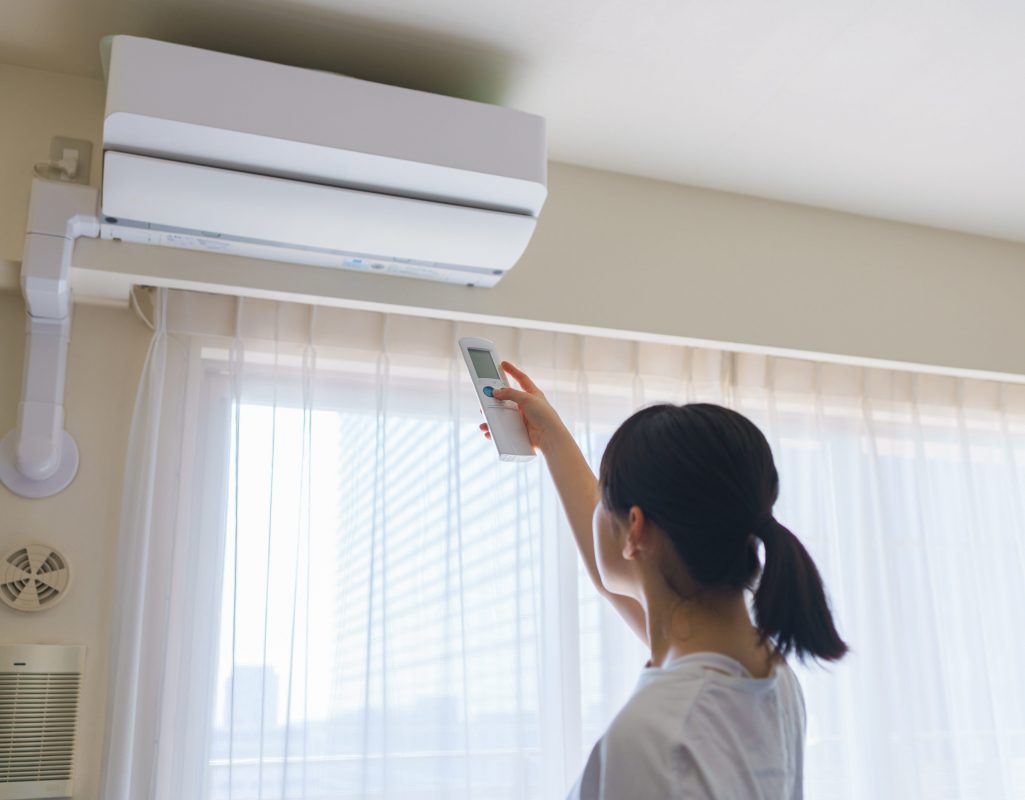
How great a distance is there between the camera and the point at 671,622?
0.97m

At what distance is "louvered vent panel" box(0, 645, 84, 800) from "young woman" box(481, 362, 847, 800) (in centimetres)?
128

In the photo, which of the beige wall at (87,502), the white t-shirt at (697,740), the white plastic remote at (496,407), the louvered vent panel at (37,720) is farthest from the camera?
the beige wall at (87,502)

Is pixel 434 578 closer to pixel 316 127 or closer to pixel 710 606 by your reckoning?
pixel 316 127

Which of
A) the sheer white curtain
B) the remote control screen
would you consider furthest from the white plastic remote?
the sheer white curtain

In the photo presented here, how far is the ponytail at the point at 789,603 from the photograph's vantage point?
0.94m

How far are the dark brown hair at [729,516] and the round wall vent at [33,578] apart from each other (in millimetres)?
1364

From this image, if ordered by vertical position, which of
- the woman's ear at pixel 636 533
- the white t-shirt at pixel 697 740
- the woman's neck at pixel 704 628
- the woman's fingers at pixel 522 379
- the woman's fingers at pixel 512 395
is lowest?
the white t-shirt at pixel 697 740

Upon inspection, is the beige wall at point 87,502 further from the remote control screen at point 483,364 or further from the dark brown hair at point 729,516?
the dark brown hair at point 729,516

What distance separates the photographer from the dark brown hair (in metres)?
0.94

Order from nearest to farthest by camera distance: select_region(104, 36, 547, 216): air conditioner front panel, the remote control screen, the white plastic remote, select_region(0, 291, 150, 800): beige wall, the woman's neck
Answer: the woman's neck → the white plastic remote → the remote control screen → select_region(104, 36, 547, 216): air conditioner front panel → select_region(0, 291, 150, 800): beige wall

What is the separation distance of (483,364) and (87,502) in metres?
0.96

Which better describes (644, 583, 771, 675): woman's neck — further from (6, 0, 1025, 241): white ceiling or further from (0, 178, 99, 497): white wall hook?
(0, 178, 99, 497): white wall hook

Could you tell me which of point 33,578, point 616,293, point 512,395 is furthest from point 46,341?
point 616,293

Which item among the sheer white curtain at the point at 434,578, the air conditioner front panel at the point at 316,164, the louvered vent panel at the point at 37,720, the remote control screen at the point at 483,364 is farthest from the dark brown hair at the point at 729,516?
the louvered vent panel at the point at 37,720
